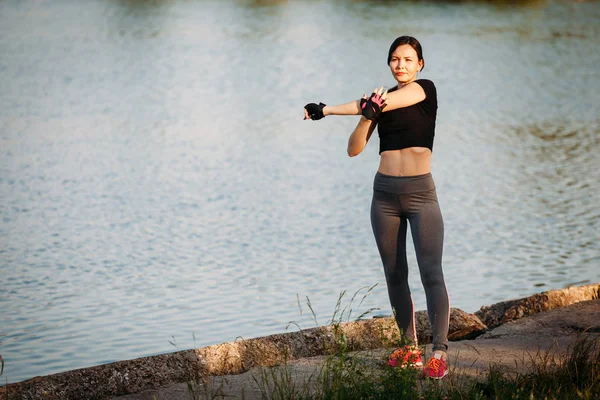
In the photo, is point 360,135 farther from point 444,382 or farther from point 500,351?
point 500,351

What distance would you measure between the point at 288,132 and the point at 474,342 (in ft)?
42.2

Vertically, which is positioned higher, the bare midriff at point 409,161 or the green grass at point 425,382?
the bare midriff at point 409,161

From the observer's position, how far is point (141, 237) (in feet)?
35.8

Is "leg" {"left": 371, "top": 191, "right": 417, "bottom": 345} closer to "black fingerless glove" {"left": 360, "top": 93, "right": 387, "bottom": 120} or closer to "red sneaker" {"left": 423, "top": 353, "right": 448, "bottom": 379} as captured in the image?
"red sneaker" {"left": 423, "top": 353, "right": 448, "bottom": 379}

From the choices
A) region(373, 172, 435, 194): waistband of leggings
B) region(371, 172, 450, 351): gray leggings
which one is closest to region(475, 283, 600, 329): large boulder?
region(371, 172, 450, 351): gray leggings

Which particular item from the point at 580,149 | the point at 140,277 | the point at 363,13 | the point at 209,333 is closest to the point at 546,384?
the point at 209,333

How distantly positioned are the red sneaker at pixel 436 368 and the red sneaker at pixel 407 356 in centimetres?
6

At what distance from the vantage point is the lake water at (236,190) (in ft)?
27.7

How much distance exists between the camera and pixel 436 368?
4840 mm

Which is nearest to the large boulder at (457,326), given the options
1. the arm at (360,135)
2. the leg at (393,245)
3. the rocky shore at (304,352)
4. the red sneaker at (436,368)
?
the rocky shore at (304,352)

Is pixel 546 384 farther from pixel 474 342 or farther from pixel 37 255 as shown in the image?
pixel 37 255

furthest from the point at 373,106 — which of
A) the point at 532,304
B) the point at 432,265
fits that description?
the point at 532,304

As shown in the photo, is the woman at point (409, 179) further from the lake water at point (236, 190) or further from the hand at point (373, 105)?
the lake water at point (236, 190)

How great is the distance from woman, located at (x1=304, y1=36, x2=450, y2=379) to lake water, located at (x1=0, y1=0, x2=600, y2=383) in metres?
2.89
